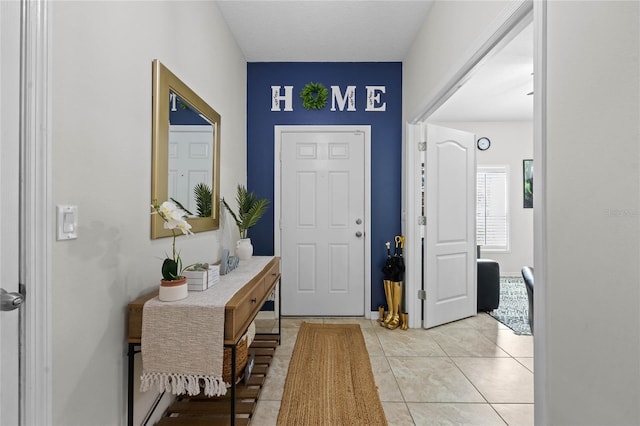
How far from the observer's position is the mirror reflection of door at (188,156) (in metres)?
1.90

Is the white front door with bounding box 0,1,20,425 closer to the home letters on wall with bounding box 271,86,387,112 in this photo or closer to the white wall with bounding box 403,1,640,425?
the white wall with bounding box 403,1,640,425

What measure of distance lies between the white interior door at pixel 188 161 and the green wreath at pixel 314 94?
1.42 meters

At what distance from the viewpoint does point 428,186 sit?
3.28 m

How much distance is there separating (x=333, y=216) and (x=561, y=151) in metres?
2.56

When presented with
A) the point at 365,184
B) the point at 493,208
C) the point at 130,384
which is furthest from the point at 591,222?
the point at 493,208

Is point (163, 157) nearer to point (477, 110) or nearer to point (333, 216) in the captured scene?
point (333, 216)

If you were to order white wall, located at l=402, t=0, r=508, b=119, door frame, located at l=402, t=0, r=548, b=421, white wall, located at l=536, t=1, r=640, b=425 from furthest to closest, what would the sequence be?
white wall, located at l=402, t=0, r=508, b=119 → door frame, located at l=402, t=0, r=548, b=421 → white wall, located at l=536, t=1, r=640, b=425

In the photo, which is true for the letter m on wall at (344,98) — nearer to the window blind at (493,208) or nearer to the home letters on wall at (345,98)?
the home letters on wall at (345,98)

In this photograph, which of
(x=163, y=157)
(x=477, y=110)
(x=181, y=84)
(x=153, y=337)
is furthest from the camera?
(x=477, y=110)

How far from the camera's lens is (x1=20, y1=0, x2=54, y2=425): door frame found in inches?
39.8

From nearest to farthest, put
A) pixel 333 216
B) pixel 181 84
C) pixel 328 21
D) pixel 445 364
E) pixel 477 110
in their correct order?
pixel 181 84 → pixel 445 364 → pixel 328 21 → pixel 333 216 → pixel 477 110

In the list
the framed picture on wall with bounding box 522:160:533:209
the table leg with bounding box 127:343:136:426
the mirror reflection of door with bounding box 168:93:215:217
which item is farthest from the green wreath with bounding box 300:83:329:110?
the framed picture on wall with bounding box 522:160:533:209

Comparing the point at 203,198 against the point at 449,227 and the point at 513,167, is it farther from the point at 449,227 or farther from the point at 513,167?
the point at 513,167

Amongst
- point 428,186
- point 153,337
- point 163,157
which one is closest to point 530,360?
point 428,186
